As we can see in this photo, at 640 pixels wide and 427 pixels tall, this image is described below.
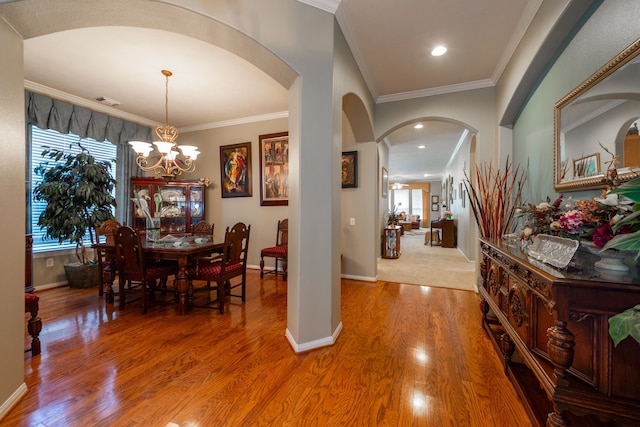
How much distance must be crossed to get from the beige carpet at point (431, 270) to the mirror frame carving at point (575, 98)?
91.0 inches

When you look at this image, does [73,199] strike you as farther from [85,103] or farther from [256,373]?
[256,373]

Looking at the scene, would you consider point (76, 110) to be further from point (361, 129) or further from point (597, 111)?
point (597, 111)

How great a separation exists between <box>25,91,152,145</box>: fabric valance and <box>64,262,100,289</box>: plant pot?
2.08 metres

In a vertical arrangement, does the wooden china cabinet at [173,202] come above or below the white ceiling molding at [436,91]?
below

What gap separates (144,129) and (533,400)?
21.5 ft

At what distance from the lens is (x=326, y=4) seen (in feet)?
7.23

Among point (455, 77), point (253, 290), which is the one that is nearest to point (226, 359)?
point (253, 290)

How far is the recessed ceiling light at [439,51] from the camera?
2.88m

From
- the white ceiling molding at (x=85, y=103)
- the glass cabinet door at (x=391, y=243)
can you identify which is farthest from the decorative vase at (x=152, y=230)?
the glass cabinet door at (x=391, y=243)

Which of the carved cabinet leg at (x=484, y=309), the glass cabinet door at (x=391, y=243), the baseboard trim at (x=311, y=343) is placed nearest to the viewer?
the baseboard trim at (x=311, y=343)

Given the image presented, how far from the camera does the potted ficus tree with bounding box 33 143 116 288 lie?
361 cm

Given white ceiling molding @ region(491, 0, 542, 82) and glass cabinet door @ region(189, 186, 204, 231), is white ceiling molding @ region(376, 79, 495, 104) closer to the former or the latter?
white ceiling molding @ region(491, 0, 542, 82)

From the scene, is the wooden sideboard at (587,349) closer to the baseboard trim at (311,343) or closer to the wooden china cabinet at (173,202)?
the baseboard trim at (311,343)

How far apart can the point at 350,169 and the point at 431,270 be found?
8.25 ft
